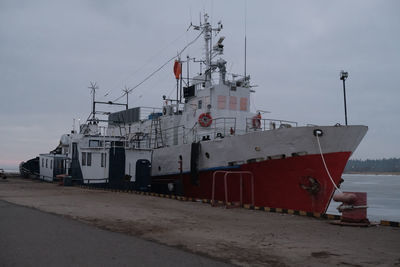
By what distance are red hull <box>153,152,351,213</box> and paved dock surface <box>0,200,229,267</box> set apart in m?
7.84

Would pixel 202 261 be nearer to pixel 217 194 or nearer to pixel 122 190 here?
pixel 217 194

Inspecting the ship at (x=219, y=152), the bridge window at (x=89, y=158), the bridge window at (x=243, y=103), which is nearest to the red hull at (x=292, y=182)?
the ship at (x=219, y=152)

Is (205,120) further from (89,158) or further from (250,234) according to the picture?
(250,234)

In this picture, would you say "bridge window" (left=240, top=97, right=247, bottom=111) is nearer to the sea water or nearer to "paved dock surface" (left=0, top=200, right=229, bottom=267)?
the sea water

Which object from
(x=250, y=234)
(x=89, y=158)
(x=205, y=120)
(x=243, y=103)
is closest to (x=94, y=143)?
(x=89, y=158)

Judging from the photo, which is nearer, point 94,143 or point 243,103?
point 243,103

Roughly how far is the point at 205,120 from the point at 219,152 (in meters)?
2.75

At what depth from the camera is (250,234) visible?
8969 mm

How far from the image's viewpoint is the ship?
44.7 ft

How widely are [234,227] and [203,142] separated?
27.8 feet

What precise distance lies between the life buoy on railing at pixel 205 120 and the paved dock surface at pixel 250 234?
6447 millimetres

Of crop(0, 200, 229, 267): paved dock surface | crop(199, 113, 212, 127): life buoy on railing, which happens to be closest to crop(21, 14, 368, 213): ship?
crop(199, 113, 212, 127): life buoy on railing

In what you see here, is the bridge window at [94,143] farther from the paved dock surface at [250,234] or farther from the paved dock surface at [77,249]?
the paved dock surface at [77,249]

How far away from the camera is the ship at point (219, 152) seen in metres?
13.6
